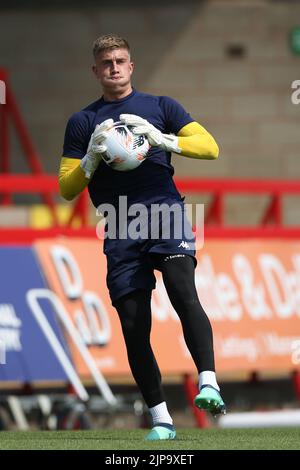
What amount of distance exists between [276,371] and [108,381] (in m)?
1.54

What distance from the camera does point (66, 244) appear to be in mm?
13000

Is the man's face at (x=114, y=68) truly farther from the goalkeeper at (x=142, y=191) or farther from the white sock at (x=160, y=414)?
the white sock at (x=160, y=414)

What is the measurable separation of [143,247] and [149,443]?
991 mm

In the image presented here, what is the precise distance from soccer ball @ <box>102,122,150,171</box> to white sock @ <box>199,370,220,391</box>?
3.55 ft

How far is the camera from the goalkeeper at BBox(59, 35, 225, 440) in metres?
8.23

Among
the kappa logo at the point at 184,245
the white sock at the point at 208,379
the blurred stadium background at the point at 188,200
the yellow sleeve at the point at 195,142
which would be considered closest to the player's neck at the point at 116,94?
the yellow sleeve at the point at 195,142

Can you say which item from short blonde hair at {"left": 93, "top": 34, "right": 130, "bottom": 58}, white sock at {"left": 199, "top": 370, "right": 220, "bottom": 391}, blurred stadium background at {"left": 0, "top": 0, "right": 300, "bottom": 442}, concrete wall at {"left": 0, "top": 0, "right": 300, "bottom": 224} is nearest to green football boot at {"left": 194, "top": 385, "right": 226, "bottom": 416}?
white sock at {"left": 199, "top": 370, "right": 220, "bottom": 391}

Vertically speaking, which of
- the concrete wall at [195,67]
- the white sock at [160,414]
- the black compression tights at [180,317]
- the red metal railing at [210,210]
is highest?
the concrete wall at [195,67]

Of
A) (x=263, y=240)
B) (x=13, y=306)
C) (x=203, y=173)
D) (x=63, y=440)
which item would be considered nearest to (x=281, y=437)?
(x=63, y=440)

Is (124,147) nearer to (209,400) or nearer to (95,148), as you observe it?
(95,148)

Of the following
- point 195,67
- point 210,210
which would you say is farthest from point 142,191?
point 195,67

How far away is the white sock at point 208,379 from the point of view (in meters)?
8.05

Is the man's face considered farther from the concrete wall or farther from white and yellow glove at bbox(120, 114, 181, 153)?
the concrete wall

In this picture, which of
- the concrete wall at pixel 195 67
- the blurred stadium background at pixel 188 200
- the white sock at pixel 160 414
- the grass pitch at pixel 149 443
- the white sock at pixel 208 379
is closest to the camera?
the grass pitch at pixel 149 443
